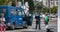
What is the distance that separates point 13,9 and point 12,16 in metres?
0.49

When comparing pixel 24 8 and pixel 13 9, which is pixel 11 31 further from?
pixel 24 8

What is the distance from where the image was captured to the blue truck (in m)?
14.1

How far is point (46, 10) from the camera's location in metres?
17.7

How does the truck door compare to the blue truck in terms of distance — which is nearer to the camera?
the blue truck

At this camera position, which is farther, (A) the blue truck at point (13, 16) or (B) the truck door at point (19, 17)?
(B) the truck door at point (19, 17)

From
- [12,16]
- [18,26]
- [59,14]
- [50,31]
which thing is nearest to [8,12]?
[12,16]

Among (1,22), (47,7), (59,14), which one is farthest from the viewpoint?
(47,7)

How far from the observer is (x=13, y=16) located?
14383 millimetres

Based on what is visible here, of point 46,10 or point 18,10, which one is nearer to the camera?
point 18,10

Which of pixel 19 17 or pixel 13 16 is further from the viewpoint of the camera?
pixel 19 17

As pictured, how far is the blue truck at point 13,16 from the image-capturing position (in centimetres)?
1409

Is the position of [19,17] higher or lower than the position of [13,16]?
lower

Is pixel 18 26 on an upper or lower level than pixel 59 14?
lower

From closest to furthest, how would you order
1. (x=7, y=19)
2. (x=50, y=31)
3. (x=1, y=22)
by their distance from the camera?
(x=50, y=31) < (x=1, y=22) < (x=7, y=19)
